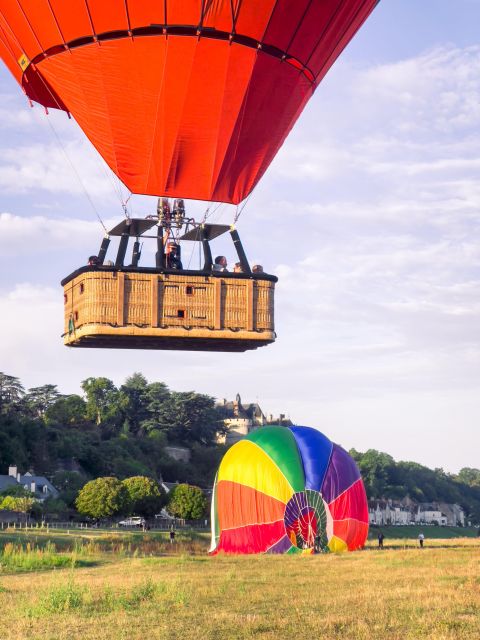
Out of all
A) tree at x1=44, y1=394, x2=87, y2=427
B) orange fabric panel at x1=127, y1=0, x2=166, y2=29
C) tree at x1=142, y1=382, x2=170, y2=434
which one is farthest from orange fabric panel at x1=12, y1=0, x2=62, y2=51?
tree at x1=142, y1=382, x2=170, y2=434

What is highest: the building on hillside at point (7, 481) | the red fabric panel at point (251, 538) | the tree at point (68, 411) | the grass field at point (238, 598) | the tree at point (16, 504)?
the tree at point (68, 411)

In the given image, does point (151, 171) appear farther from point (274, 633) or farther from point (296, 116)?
point (274, 633)

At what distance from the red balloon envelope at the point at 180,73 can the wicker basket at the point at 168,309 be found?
92.7 inches

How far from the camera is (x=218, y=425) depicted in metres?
137

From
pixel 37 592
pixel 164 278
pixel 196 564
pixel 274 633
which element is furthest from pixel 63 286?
pixel 196 564

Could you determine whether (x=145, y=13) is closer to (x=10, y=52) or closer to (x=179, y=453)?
(x=10, y=52)

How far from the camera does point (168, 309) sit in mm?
15195

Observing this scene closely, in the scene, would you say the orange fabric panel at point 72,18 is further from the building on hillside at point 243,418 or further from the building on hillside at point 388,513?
the building on hillside at point 243,418

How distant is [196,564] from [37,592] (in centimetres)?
981

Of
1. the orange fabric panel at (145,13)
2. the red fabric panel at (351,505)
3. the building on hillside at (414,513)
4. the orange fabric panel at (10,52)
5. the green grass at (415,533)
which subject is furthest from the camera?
the building on hillside at (414,513)

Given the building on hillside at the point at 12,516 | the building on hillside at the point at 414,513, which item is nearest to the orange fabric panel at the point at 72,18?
the building on hillside at the point at 12,516

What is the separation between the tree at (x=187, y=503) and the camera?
73062 mm

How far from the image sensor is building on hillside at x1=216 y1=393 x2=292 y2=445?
173 meters

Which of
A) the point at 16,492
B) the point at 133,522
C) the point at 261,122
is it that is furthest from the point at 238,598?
the point at 133,522
